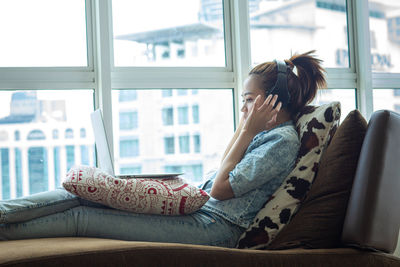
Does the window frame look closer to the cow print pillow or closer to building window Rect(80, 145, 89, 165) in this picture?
building window Rect(80, 145, 89, 165)

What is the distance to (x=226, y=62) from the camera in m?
2.60

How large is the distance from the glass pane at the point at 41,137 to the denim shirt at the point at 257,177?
41.4 inches

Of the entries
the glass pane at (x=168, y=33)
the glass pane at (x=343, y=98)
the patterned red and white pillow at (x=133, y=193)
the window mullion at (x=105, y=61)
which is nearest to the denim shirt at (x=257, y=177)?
the patterned red and white pillow at (x=133, y=193)

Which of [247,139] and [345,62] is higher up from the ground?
[345,62]

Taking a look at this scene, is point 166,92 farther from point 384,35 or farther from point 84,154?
point 384,35

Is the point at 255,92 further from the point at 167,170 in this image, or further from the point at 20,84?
the point at 20,84

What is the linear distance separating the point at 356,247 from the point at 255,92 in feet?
2.44

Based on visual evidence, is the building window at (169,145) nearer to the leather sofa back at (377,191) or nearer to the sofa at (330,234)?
the sofa at (330,234)

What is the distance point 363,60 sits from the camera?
2713 millimetres

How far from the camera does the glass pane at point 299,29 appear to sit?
2.66 meters

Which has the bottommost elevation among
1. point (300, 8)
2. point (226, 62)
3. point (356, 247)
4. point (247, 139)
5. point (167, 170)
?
point (356, 247)

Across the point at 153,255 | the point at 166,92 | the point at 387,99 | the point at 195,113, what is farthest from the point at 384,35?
the point at 153,255

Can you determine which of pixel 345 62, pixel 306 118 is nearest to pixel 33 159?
pixel 306 118

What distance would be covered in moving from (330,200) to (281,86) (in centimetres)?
51
